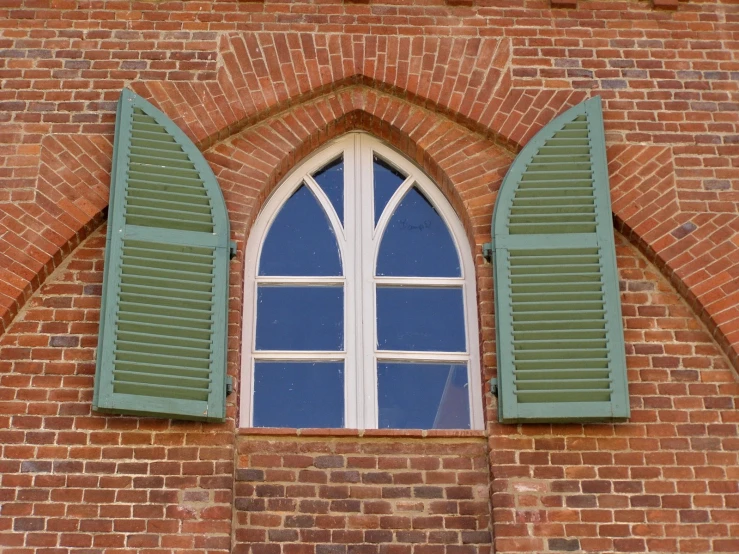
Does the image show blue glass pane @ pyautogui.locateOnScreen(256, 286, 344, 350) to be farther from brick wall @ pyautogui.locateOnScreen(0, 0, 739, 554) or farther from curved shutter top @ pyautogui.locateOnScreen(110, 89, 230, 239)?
curved shutter top @ pyautogui.locateOnScreen(110, 89, 230, 239)

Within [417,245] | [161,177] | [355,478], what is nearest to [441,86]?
[417,245]

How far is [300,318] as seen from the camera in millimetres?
8859

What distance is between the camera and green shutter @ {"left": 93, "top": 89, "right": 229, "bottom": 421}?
808 cm

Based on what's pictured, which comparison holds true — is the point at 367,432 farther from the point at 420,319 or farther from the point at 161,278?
the point at 161,278

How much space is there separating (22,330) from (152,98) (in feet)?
5.86

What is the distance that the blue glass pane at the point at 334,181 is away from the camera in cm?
930

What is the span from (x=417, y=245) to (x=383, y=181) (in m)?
0.55

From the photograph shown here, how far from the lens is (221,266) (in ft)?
28.0

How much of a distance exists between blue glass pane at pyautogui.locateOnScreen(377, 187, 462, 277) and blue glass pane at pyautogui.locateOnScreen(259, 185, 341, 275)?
33 centimetres

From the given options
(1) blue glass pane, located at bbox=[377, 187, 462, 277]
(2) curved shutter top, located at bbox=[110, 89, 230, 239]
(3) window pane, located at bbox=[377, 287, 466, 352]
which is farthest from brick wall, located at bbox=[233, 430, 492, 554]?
(2) curved shutter top, located at bbox=[110, 89, 230, 239]

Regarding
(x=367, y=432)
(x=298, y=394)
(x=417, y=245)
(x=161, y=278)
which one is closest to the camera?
(x=367, y=432)

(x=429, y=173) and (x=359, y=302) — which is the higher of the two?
(x=429, y=173)

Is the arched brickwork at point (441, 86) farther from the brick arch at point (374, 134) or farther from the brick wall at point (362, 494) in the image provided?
the brick wall at point (362, 494)

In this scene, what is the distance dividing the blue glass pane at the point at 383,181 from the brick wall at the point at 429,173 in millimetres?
177
